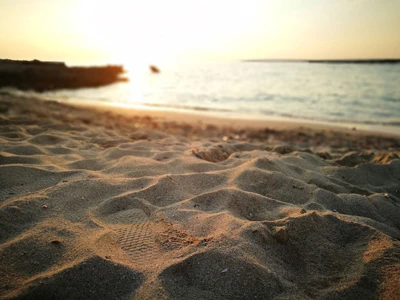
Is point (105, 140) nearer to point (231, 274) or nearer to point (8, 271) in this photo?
point (8, 271)

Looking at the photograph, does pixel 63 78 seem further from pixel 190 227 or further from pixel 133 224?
pixel 190 227

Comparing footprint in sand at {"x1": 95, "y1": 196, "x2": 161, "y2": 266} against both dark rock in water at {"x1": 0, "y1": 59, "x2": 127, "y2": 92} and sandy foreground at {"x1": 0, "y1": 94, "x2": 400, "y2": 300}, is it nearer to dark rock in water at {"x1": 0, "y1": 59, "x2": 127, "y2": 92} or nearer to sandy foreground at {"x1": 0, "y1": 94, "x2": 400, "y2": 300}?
sandy foreground at {"x1": 0, "y1": 94, "x2": 400, "y2": 300}

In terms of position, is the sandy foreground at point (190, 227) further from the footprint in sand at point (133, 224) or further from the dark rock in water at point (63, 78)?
the dark rock in water at point (63, 78)

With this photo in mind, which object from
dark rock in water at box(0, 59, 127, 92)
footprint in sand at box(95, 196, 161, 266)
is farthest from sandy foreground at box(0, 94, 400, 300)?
dark rock in water at box(0, 59, 127, 92)

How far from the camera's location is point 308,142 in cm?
566

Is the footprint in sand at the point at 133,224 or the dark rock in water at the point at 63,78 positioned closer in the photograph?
the footprint in sand at the point at 133,224

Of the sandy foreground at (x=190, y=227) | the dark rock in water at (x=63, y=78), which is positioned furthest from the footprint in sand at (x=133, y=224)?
the dark rock in water at (x=63, y=78)

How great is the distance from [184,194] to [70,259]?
40.6 inches

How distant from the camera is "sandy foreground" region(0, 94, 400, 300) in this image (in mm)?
1359

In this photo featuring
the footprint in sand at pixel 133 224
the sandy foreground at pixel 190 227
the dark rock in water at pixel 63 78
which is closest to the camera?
the sandy foreground at pixel 190 227

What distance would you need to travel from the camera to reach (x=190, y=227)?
183 cm

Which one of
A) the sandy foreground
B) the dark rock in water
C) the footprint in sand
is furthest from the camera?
the dark rock in water

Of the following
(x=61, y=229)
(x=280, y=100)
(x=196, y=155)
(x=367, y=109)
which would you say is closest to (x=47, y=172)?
(x=61, y=229)

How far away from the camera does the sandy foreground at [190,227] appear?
4.46ft
